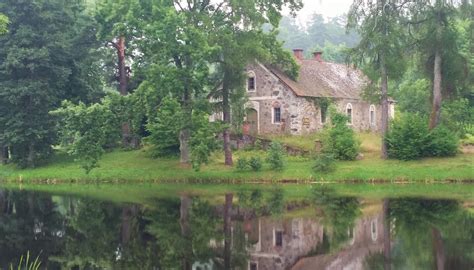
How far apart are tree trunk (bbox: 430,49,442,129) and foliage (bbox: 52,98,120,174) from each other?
1923cm

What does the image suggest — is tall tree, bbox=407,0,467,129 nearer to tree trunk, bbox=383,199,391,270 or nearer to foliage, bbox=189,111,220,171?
foliage, bbox=189,111,220,171

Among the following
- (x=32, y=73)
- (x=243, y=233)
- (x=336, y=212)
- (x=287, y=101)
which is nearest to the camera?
(x=243, y=233)

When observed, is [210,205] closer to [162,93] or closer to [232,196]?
[232,196]

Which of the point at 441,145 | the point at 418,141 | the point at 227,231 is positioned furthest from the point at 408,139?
the point at 227,231

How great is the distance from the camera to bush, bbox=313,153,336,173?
35969 millimetres

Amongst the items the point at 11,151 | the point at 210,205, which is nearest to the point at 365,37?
the point at 210,205

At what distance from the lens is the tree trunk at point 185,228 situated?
1473 cm

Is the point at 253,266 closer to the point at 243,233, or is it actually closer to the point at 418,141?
the point at 243,233

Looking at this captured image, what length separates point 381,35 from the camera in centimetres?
3809

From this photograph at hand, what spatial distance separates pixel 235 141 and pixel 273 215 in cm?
2199

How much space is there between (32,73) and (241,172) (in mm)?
16766

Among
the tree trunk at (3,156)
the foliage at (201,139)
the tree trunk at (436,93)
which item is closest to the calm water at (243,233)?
the foliage at (201,139)

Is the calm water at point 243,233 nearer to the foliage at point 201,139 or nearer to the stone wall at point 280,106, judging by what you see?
the foliage at point 201,139

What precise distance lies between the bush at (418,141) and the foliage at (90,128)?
16.5m
